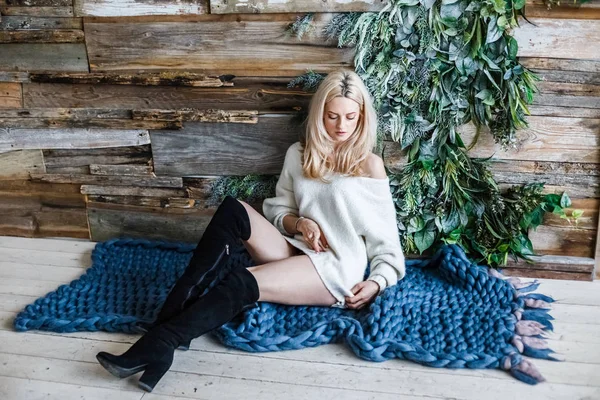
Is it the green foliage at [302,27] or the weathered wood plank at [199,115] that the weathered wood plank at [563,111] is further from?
the weathered wood plank at [199,115]

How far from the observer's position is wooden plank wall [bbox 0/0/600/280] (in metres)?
2.32

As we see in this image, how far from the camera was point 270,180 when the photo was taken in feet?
8.45

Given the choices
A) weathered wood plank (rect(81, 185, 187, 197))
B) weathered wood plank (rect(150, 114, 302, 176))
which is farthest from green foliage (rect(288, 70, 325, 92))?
weathered wood plank (rect(81, 185, 187, 197))

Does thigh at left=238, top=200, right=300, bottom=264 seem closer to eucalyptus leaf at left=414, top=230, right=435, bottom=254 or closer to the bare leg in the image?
the bare leg

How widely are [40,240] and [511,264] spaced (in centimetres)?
211

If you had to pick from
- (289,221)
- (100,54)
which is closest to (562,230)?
(289,221)

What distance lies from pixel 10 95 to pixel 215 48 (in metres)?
0.98

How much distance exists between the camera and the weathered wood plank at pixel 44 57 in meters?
2.56

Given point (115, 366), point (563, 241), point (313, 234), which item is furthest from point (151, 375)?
point (563, 241)

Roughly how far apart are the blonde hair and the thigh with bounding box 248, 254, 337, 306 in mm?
350

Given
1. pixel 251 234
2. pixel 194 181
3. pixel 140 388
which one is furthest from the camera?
pixel 194 181

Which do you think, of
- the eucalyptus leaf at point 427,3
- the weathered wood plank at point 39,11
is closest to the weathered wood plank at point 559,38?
the eucalyptus leaf at point 427,3

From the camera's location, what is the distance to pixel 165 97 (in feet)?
8.38

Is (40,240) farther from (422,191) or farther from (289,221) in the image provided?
(422,191)
